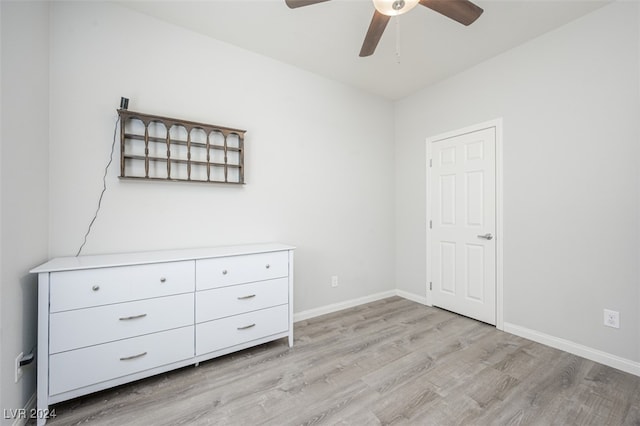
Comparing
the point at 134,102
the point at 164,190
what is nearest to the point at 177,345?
the point at 164,190

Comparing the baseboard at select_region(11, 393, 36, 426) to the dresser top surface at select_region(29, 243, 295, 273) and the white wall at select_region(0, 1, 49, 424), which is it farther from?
the dresser top surface at select_region(29, 243, 295, 273)

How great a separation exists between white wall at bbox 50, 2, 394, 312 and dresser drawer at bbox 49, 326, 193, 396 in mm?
715

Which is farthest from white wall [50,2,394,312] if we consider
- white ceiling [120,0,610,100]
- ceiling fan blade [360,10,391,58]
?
ceiling fan blade [360,10,391,58]

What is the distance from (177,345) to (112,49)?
226cm

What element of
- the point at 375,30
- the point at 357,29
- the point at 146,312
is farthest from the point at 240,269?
the point at 357,29

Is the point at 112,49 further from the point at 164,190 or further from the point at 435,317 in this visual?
the point at 435,317

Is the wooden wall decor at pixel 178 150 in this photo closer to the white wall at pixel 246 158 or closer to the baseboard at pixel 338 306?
the white wall at pixel 246 158

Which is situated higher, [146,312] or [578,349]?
[146,312]

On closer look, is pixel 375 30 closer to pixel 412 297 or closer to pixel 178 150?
pixel 178 150

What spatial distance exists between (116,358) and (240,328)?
2.56ft

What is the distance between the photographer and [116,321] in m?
1.66

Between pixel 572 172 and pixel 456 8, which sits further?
pixel 572 172

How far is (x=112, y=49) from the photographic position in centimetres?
204

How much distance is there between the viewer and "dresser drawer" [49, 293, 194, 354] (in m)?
1.52
